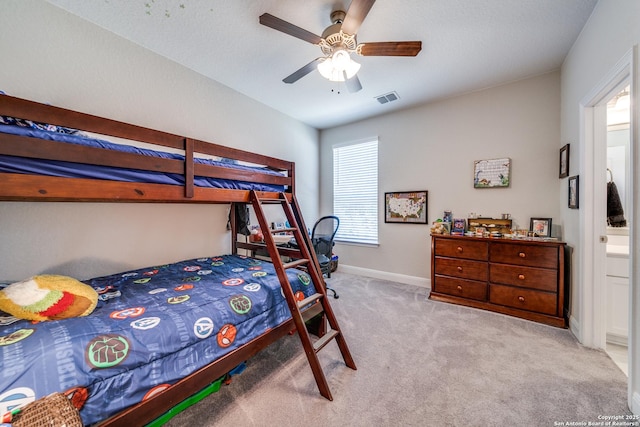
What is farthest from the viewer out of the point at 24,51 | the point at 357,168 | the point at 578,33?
the point at 357,168

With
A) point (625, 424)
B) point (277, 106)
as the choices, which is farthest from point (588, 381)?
point (277, 106)

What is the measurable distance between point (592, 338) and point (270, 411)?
8.81ft

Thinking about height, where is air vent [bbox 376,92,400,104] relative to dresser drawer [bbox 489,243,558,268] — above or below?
above

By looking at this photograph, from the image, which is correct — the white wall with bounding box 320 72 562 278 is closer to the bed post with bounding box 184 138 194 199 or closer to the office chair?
the office chair

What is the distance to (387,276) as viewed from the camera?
12.8 feet

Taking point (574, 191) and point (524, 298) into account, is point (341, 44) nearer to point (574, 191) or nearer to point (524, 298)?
point (574, 191)

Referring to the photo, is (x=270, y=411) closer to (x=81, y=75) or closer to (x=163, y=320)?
(x=163, y=320)

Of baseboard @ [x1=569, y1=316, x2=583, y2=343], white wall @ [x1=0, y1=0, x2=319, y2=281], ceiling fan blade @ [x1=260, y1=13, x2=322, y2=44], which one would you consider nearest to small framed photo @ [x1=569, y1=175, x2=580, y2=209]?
baseboard @ [x1=569, y1=316, x2=583, y2=343]

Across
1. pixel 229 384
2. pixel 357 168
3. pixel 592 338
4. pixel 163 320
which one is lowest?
pixel 229 384

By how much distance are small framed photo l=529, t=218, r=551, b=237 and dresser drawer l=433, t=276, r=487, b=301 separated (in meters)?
0.84

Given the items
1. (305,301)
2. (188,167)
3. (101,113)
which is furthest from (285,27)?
(305,301)

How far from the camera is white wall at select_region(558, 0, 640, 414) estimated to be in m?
1.36

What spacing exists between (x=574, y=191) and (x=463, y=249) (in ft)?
3.68

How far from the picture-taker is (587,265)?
2.02 m
